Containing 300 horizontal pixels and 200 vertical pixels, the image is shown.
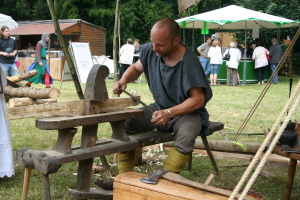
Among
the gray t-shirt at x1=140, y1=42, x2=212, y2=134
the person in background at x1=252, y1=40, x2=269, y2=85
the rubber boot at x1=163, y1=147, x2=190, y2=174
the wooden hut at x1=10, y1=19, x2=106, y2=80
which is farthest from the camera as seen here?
the wooden hut at x1=10, y1=19, x2=106, y2=80

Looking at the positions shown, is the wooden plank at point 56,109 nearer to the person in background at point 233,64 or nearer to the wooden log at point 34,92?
the wooden log at point 34,92

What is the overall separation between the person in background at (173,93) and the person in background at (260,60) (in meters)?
11.7

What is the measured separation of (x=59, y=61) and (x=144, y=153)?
1277 cm

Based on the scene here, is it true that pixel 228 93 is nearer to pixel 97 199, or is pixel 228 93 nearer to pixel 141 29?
pixel 97 199

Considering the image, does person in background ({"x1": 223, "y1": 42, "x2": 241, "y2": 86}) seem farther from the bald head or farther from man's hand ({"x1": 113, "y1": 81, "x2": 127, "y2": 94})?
the bald head

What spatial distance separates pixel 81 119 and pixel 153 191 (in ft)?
2.64

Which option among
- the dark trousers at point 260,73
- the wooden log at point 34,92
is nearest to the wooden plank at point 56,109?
the wooden log at point 34,92

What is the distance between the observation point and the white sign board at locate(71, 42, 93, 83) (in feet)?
46.2

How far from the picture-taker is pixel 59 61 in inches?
671

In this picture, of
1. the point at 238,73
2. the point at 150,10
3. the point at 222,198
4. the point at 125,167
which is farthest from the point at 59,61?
the point at 222,198

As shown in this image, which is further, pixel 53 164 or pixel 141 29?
pixel 141 29

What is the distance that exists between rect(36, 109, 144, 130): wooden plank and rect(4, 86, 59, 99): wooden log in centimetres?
72

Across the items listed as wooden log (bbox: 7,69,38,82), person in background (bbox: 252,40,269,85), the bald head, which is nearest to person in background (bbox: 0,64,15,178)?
wooden log (bbox: 7,69,38,82)

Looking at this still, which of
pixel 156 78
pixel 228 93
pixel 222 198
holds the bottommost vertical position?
pixel 228 93
